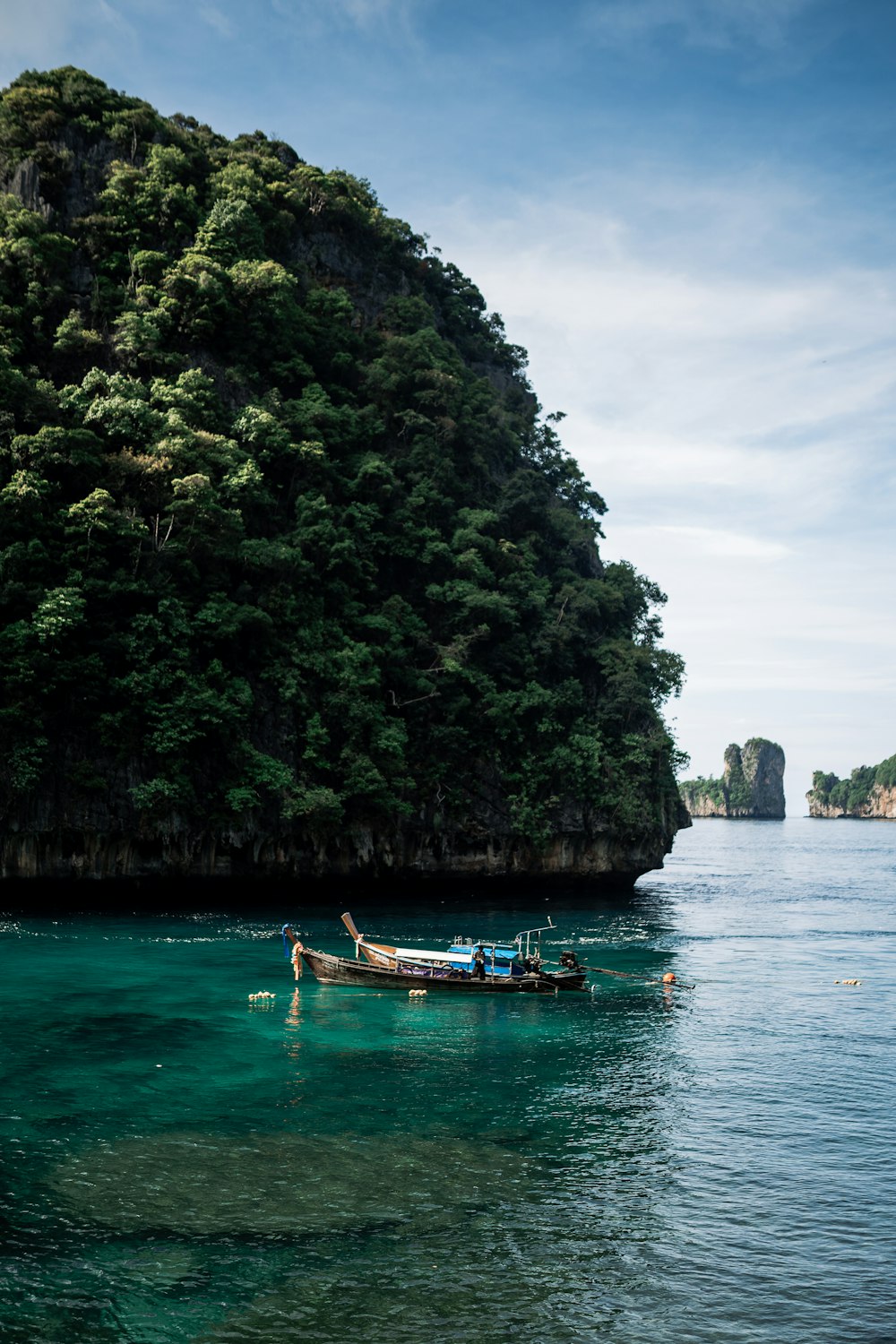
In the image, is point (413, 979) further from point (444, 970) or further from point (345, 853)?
point (345, 853)

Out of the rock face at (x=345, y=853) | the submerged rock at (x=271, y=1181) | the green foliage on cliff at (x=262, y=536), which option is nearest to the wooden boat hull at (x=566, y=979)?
the submerged rock at (x=271, y=1181)

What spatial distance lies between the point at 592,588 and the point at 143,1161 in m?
48.7

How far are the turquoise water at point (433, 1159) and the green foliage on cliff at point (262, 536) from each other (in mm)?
11383

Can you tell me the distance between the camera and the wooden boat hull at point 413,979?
31016mm

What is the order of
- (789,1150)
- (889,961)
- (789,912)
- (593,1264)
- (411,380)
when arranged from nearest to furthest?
(593,1264) → (789,1150) → (889,961) → (789,912) → (411,380)

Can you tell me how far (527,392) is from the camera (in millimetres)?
78562

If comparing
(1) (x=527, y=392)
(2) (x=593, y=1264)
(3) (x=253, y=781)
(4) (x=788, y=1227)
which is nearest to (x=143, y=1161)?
(2) (x=593, y=1264)

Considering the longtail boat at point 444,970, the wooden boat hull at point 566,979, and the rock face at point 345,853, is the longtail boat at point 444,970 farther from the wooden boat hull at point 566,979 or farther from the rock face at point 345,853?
the rock face at point 345,853

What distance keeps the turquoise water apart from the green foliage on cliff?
1138 centimetres

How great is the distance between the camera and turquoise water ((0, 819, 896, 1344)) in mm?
12859

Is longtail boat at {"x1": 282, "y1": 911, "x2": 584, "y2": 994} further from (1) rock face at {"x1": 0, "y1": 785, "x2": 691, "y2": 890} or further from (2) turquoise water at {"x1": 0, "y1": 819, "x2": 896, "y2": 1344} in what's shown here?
(1) rock face at {"x1": 0, "y1": 785, "x2": 691, "y2": 890}

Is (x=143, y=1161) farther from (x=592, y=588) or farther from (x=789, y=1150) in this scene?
(x=592, y=588)

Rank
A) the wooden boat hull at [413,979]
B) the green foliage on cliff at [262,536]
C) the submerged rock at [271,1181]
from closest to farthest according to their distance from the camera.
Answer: the submerged rock at [271,1181] < the wooden boat hull at [413,979] < the green foliage on cliff at [262,536]

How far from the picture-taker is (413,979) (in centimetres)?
3097
